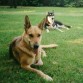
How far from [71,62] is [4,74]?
2.08 metres

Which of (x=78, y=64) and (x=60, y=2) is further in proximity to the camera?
(x=60, y=2)

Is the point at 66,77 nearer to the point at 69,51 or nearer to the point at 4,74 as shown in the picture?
the point at 4,74

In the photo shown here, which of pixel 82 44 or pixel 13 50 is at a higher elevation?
pixel 13 50

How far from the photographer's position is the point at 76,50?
30.3ft

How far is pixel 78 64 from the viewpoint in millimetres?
7234

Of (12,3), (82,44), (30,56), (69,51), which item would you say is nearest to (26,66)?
(30,56)

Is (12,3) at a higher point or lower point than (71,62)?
lower

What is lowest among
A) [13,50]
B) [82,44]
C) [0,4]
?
[0,4]

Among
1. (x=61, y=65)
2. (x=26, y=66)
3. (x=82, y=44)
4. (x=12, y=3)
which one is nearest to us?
(x=26, y=66)

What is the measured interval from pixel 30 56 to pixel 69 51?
8.85ft

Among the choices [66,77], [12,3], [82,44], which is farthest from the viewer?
[12,3]

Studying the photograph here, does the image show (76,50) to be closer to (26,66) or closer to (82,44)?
Result: (82,44)

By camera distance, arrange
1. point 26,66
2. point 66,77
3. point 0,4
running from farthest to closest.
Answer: point 0,4 < point 26,66 < point 66,77

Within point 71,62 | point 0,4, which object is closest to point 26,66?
point 71,62
